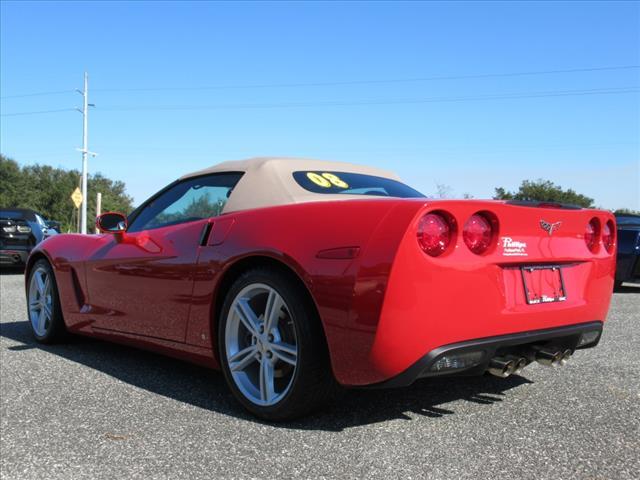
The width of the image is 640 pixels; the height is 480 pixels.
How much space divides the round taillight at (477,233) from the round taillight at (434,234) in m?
0.09

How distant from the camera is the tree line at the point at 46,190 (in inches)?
2406

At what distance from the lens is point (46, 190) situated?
7044 centimetres

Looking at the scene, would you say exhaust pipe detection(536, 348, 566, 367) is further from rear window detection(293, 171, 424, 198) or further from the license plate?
rear window detection(293, 171, 424, 198)

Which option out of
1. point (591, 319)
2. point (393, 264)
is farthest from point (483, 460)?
point (591, 319)

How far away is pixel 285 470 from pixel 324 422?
0.56 meters

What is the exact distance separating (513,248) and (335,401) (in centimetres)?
117

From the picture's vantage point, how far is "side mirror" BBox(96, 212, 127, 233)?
13.5ft

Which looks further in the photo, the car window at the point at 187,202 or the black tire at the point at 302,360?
the car window at the point at 187,202

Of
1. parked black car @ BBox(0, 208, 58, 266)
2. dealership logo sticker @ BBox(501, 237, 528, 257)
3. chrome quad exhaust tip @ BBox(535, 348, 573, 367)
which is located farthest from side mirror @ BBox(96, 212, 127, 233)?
parked black car @ BBox(0, 208, 58, 266)

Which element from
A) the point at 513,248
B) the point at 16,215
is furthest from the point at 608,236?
the point at 16,215

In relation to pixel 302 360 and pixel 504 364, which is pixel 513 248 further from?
pixel 302 360

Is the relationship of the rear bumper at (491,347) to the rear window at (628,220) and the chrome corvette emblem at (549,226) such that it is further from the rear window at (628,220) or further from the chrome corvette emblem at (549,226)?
the rear window at (628,220)

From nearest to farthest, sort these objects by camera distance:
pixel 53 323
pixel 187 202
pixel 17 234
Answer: pixel 187 202, pixel 53 323, pixel 17 234

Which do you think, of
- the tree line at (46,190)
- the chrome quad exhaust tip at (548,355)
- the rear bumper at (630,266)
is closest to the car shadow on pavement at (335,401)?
the chrome quad exhaust tip at (548,355)
